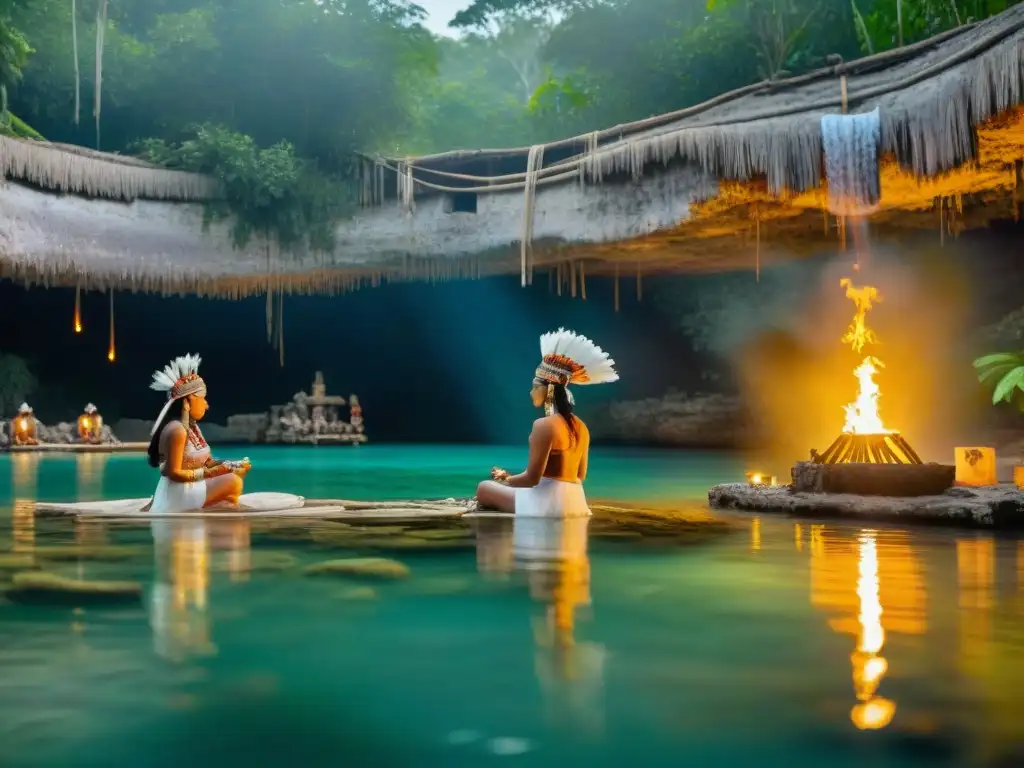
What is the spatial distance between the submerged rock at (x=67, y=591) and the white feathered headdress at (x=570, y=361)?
3037 mm

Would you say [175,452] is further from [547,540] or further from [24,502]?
[547,540]

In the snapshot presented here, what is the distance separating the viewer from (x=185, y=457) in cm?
702

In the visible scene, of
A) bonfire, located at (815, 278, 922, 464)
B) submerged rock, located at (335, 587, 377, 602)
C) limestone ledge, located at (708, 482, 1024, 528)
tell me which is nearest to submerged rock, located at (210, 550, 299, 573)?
submerged rock, located at (335, 587, 377, 602)

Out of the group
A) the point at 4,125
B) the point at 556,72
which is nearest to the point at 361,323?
the point at 4,125

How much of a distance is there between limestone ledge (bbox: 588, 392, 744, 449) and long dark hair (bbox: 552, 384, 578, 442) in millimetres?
13187

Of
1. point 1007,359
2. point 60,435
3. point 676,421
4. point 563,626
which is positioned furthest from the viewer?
point 676,421

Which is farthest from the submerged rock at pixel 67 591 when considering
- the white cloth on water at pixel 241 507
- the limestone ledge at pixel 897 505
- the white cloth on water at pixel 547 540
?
the limestone ledge at pixel 897 505

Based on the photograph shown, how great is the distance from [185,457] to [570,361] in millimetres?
2586

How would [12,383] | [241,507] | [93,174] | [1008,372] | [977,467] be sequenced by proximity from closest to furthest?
[241,507]
[977,467]
[1008,372]
[93,174]
[12,383]

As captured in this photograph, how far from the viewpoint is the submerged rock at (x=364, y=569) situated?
4.61m

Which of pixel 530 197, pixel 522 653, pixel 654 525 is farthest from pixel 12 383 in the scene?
pixel 522 653

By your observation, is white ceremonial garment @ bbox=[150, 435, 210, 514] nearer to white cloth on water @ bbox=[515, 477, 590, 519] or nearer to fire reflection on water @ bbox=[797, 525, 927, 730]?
white cloth on water @ bbox=[515, 477, 590, 519]

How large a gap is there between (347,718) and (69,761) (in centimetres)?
61

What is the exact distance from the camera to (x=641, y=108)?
66.0ft
